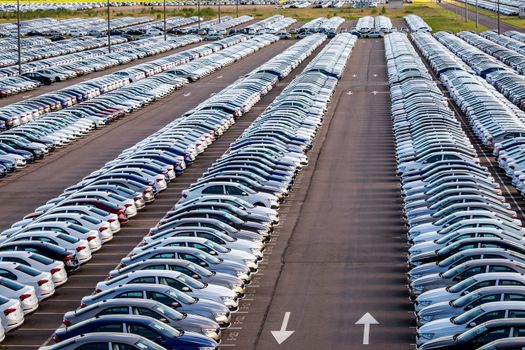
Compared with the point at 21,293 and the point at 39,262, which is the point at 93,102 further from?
the point at 21,293

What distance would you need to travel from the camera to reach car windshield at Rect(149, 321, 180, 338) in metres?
25.0

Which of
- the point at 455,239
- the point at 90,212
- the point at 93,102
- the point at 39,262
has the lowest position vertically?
the point at 39,262

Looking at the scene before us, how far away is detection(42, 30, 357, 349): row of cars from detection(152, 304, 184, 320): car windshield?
0.03m

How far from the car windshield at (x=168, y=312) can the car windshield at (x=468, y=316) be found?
7.10m

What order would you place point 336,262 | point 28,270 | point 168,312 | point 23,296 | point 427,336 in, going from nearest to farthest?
point 427,336, point 168,312, point 23,296, point 28,270, point 336,262

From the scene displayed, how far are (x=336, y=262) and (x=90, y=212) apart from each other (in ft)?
33.1

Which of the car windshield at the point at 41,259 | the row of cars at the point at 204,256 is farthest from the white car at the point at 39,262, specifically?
the row of cars at the point at 204,256

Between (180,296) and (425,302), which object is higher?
(180,296)

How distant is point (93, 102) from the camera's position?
73.4 metres

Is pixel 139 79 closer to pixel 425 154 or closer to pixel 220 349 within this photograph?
pixel 425 154

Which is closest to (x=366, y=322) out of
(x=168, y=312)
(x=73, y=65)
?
(x=168, y=312)

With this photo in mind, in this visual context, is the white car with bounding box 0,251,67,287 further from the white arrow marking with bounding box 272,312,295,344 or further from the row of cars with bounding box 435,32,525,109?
the row of cars with bounding box 435,32,525,109

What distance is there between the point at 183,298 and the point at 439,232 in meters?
10.9

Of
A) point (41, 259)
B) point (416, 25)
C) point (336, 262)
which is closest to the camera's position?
point (41, 259)
